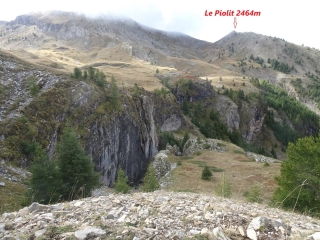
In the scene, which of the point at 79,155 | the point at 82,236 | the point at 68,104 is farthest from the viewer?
the point at 68,104

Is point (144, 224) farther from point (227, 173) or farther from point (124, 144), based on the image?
point (124, 144)

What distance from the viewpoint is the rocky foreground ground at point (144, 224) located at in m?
5.25

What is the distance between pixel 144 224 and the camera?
5.73 m

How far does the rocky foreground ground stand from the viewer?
5246mm

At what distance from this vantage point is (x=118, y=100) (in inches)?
1889

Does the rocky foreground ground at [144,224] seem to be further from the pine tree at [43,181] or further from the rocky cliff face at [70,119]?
the rocky cliff face at [70,119]

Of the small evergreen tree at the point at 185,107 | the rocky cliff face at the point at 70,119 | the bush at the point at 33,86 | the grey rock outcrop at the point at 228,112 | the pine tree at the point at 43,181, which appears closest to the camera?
the pine tree at the point at 43,181

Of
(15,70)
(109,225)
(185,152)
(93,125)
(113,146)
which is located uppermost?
(15,70)

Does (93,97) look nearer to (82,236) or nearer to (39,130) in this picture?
(39,130)

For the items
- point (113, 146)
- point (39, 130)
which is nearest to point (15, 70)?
point (39, 130)

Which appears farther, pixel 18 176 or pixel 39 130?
pixel 39 130

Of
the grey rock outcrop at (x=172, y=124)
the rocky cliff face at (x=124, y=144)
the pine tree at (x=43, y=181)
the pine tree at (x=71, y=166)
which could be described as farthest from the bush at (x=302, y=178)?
the grey rock outcrop at (x=172, y=124)

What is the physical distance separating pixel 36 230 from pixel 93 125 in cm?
3450

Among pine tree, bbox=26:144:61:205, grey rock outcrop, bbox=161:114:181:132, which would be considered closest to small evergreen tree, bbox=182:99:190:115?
grey rock outcrop, bbox=161:114:181:132
